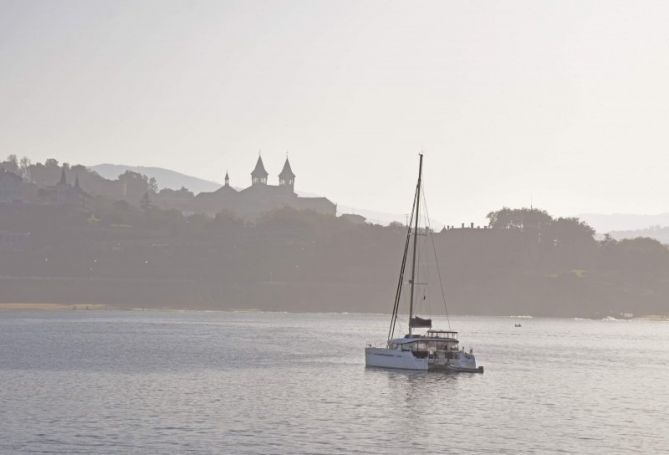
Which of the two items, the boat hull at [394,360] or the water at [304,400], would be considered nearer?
the water at [304,400]

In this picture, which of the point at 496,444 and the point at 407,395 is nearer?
the point at 496,444

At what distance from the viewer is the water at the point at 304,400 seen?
58906mm

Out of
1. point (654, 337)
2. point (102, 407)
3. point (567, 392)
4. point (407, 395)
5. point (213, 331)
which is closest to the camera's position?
point (102, 407)

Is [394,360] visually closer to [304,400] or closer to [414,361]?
[414,361]

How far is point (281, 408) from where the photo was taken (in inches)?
2783

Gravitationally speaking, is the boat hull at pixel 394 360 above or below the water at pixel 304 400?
above

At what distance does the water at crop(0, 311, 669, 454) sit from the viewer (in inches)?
2319

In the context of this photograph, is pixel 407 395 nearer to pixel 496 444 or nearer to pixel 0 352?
pixel 496 444

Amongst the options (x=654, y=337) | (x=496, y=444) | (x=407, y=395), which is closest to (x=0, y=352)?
(x=407, y=395)

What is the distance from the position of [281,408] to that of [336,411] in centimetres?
329

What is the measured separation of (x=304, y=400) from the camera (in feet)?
245

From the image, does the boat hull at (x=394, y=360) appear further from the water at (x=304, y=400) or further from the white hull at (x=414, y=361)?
the water at (x=304, y=400)

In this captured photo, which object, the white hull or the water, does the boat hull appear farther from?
the water

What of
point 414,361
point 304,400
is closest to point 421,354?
point 414,361
